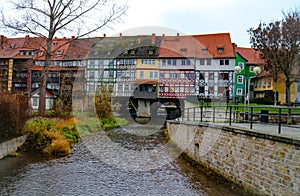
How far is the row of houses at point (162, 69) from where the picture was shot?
39.2 meters

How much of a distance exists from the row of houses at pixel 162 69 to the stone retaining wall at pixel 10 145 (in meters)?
21.3

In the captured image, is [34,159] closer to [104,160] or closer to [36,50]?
[104,160]

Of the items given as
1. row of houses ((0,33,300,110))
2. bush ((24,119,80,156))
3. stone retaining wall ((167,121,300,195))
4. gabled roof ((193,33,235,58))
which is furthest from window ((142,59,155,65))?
stone retaining wall ((167,121,300,195))

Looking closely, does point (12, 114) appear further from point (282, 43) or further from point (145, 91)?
point (145, 91)

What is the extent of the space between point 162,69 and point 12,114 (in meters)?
31.0

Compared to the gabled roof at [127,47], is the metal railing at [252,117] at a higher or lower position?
lower

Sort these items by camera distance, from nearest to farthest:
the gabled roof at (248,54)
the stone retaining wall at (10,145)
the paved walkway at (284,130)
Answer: the paved walkway at (284,130), the stone retaining wall at (10,145), the gabled roof at (248,54)

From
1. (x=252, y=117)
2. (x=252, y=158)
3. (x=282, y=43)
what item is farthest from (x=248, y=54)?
(x=252, y=158)

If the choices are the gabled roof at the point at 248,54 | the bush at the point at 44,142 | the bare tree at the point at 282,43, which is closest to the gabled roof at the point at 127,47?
the gabled roof at the point at 248,54

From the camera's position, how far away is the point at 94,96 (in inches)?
1174

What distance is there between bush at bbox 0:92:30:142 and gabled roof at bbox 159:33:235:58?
101 ft

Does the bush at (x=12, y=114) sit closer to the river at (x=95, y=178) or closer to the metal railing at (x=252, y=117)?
the river at (x=95, y=178)

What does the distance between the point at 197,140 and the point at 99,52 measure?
37217 mm

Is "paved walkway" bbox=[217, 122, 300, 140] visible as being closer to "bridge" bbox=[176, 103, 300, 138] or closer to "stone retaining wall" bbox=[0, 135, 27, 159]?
"bridge" bbox=[176, 103, 300, 138]
